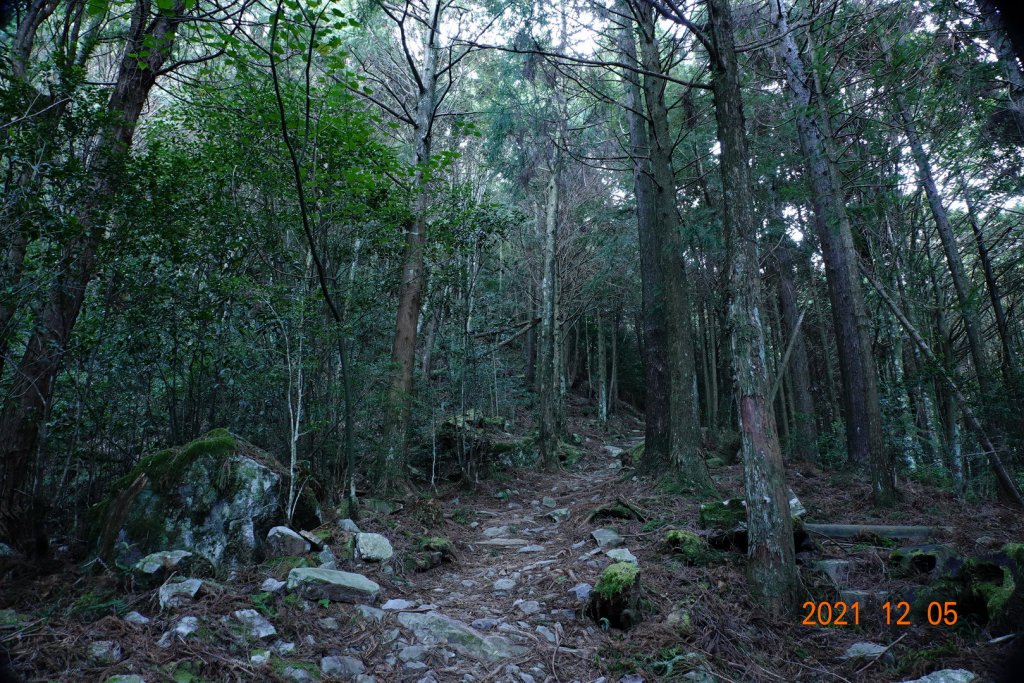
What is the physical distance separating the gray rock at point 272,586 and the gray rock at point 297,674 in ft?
3.17

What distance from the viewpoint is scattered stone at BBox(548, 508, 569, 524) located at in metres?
7.34

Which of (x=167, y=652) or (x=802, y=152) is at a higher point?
(x=802, y=152)

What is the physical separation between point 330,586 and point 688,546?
316 centimetres

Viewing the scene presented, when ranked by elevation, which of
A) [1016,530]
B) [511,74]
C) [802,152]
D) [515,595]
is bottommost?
[515,595]

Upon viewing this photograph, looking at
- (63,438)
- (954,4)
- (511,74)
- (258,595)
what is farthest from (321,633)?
(511,74)

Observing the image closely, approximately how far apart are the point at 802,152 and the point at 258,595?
416 inches

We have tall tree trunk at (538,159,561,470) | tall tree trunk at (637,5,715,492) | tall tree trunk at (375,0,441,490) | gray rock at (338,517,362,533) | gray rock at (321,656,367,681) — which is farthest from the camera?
tall tree trunk at (538,159,561,470)

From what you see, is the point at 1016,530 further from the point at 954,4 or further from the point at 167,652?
the point at 167,652

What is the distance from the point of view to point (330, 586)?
3924mm

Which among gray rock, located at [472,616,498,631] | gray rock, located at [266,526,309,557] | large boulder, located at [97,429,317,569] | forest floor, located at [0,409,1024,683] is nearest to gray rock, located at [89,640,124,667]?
forest floor, located at [0,409,1024,683]

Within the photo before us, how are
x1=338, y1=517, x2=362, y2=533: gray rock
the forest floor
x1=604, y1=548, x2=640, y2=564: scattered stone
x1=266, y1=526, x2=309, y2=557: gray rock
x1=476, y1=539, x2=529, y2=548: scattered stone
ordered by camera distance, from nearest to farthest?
the forest floor < x1=266, y1=526, x2=309, y2=557: gray rock < x1=604, y1=548, x2=640, y2=564: scattered stone < x1=338, y1=517, x2=362, y2=533: gray rock < x1=476, y1=539, x2=529, y2=548: scattered stone

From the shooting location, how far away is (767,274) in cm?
1812

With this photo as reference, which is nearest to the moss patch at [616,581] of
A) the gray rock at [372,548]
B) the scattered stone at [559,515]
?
the gray rock at [372,548]

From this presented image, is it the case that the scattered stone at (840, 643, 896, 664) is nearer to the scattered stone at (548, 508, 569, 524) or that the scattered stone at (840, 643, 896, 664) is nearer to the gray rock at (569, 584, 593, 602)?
the gray rock at (569, 584, 593, 602)
